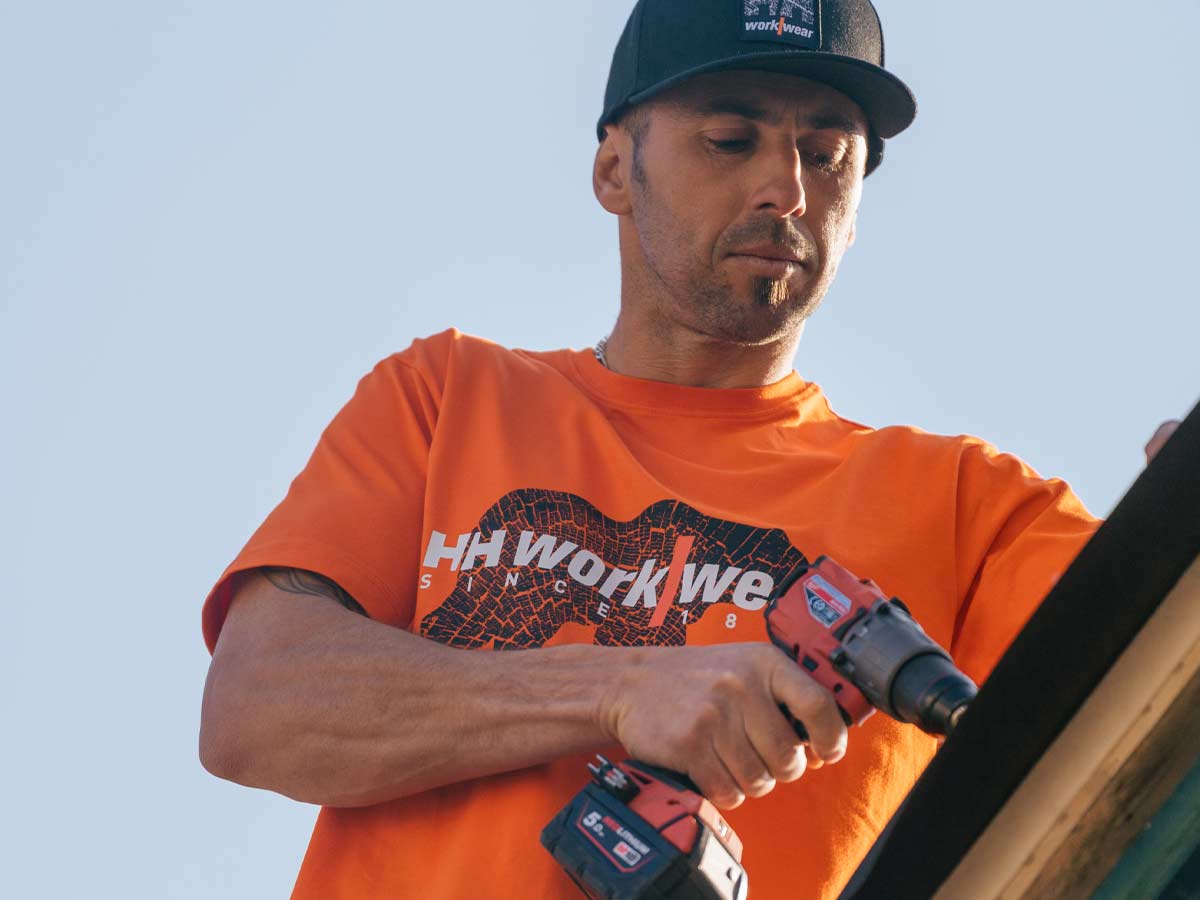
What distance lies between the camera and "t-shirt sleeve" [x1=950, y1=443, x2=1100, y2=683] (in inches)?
137

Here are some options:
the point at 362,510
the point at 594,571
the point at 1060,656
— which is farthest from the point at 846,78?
the point at 1060,656

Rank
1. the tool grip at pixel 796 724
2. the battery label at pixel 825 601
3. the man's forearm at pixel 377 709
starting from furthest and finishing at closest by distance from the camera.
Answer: the man's forearm at pixel 377 709, the battery label at pixel 825 601, the tool grip at pixel 796 724

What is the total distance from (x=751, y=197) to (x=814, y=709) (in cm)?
192

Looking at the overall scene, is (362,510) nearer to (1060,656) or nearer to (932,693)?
(932,693)

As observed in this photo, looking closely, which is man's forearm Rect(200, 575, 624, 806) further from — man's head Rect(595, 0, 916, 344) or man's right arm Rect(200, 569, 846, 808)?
man's head Rect(595, 0, 916, 344)

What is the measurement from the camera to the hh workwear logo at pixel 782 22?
13.7ft

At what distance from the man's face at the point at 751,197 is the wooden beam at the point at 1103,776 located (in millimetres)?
2397

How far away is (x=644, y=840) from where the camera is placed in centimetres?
258

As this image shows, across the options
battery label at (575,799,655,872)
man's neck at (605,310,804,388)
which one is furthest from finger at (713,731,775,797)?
man's neck at (605,310,804,388)

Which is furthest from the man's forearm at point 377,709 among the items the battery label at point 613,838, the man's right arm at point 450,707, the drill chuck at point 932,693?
the drill chuck at point 932,693

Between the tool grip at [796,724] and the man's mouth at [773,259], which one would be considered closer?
the tool grip at [796,724]

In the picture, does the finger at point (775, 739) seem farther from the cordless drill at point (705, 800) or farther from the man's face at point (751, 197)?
the man's face at point (751, 197)

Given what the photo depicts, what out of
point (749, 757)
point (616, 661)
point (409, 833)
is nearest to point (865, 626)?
point (749, 757)

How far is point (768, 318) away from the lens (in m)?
4.20
